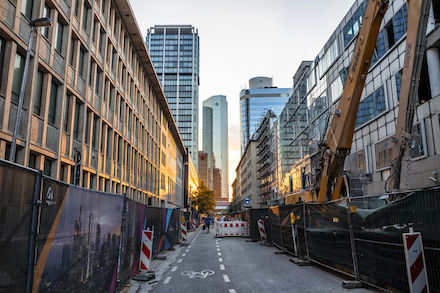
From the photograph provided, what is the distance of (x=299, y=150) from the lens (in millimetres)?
45219

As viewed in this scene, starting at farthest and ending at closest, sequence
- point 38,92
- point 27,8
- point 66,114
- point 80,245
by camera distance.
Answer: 1. point 66,114
2. point 38,92
3. point 27,8
4. point 80,245

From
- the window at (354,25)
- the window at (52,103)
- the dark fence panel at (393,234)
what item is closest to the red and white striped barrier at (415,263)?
the dark fence panel at (393,234)

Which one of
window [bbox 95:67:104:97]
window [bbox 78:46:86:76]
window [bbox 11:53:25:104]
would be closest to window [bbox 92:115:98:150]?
window [bbox 95:67:104:97]

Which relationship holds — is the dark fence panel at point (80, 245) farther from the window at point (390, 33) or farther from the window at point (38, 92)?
the window at point (390, 33)

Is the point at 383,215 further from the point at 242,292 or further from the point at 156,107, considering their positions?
the point at 156,107

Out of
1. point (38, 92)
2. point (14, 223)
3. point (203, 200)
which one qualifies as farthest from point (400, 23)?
point (203, 200)

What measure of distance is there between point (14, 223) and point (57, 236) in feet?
4.17

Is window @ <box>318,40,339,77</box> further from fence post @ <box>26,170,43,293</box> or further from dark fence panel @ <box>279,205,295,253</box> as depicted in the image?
fence post @ <box>26,170,43,293</box>

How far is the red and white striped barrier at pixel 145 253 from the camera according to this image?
35.8 ft

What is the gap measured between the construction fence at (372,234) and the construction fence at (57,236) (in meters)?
6.18

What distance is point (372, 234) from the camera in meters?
8.52

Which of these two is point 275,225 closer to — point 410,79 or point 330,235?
point 330,235

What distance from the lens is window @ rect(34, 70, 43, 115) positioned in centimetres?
1452

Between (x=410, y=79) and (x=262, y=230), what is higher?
(x=410, y=79)
